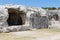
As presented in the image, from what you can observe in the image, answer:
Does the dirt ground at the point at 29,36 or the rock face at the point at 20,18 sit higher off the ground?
the rock face at the point at 20,18

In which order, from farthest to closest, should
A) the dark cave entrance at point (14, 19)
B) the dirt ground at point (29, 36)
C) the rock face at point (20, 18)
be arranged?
the dark cave entrance at point (14, 19), the rock face at point (20, 18), the dirt ground at point (29, 36)

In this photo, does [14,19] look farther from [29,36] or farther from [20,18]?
[29,36]

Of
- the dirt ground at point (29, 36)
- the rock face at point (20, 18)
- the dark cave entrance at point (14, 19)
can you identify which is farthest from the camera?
the dark cave entrance at point (14, 19)

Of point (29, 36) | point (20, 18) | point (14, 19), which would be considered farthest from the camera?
point (14, 19)

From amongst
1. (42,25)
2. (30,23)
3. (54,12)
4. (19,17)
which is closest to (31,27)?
(30,23)

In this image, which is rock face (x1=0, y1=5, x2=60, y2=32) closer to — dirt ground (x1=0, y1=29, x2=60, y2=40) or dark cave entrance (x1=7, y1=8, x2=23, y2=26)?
dark cave entrance (x1=7, y1=8, x2=23, y2=26)

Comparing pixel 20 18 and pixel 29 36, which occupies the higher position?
pixel 20 18

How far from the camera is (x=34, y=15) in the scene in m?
21.8

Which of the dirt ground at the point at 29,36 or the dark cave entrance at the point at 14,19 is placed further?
the dark cave entrance at the point at 14,19

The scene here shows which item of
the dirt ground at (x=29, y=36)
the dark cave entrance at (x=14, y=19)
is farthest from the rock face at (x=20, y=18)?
the dirt ground at (x=29, y=36)

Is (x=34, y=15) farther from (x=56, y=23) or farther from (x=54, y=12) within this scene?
(x=54, y=12)

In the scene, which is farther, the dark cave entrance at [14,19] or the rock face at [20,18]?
the dark cave entrance at [14,19]

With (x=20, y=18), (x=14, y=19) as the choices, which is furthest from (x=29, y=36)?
(x=14, y=19)

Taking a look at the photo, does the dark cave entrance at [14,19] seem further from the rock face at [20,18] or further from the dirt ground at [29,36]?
the dirt ground at [29,36]
